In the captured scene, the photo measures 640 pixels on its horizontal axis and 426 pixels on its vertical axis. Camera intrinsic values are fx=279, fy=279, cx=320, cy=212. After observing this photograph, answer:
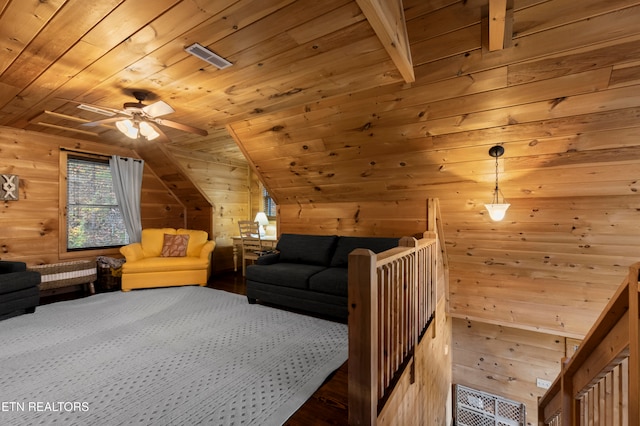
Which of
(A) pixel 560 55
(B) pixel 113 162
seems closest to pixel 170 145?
(B) pixel 113 162

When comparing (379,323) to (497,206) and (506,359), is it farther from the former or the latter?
(506,359)

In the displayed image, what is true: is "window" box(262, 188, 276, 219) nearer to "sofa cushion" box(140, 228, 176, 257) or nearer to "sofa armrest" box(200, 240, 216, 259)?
"sofa armrest" box(200, 240, 216, 259)

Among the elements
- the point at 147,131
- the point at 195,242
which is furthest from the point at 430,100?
the point at 195,242

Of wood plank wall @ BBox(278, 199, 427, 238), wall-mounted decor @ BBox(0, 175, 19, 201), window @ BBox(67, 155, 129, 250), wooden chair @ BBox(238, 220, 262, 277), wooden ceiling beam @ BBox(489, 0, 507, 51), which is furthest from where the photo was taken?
wooden chair @ BBox(238, 220, 262, 277)

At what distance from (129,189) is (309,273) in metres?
3.54

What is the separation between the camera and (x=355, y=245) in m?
3.43

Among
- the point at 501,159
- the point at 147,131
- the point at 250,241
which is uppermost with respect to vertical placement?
the point at 147,131

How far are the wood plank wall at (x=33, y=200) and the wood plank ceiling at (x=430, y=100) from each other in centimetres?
39

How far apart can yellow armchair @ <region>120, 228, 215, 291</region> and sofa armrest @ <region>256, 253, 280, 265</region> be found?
1284mm

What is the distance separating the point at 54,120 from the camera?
3365 mm

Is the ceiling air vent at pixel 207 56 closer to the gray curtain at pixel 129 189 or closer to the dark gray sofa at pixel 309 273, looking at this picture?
the dark gray sofa at pixel 309 273

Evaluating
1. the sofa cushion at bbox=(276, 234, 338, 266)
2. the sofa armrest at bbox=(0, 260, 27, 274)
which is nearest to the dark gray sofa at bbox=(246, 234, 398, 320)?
the sofa cushion at bbox=(276, 234, 338, 266)

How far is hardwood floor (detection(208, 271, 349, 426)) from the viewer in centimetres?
152

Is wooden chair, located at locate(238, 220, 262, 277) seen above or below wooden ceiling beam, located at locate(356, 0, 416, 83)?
below
